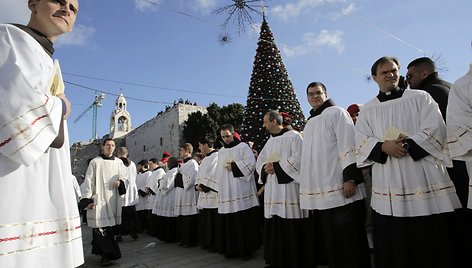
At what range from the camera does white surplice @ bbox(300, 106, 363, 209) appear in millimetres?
3613

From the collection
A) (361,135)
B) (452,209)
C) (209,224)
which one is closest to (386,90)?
(361,135)

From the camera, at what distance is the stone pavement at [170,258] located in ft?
16.9

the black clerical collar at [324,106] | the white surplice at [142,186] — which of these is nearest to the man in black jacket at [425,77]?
the black clerical collar at [324,106]

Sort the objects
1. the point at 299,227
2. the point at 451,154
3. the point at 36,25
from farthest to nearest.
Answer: the point at 299,227
the point at 451,154
the point at 36,25

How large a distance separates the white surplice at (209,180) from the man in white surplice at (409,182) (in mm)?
3528

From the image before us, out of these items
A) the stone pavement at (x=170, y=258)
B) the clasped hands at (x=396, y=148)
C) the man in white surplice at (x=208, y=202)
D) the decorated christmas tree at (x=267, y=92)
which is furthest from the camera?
the decorated christmas tree at (x=267, y=92)

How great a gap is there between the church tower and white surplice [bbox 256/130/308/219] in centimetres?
4842

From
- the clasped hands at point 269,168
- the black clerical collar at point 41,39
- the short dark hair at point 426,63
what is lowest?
the clasped hands at point 269,168

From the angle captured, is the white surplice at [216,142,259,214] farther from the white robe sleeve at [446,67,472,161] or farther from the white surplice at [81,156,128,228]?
the white robe sleeve at [446,67,472,161]

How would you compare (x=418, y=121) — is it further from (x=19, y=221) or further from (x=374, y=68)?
(x=19, y=221)

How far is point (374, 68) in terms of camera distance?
3.52m

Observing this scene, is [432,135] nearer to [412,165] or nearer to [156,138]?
[412,165]

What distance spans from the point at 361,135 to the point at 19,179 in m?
3.10

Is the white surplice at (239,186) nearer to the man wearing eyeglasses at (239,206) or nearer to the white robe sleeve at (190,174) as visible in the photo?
the man wearing eyeglasses at (239,206)
